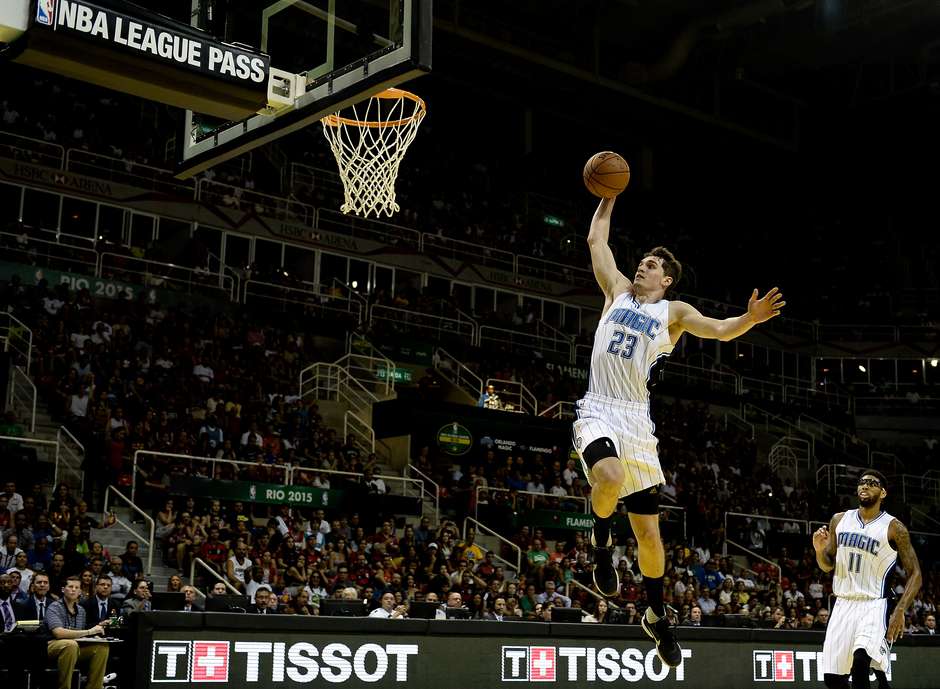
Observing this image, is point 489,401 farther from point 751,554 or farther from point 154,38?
point 154,38

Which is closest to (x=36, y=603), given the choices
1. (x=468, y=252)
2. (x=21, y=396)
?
(x=21, y=396)

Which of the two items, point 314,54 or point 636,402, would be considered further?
point 314,54

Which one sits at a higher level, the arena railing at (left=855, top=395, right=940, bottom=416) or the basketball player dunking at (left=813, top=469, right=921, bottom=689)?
the arena railing at (left=855, top=395, right=940, bottom=416)

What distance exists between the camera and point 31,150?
85.1 ft

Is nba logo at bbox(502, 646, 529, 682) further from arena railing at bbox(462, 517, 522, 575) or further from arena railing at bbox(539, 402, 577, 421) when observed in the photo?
arena railing at bbox(539, 402, 577, 421)

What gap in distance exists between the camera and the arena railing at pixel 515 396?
89.5 feet

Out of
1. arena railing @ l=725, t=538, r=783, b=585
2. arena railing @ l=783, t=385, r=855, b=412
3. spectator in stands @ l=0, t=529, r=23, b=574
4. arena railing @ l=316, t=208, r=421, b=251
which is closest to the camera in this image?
spectator in stands @ l=0, t=529, r=23, b=574

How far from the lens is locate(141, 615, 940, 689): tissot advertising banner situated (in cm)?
1004

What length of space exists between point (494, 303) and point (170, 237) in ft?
33.4

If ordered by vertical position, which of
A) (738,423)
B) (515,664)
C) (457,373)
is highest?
(457,373)

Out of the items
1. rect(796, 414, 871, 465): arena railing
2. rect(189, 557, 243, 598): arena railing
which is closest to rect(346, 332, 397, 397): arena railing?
rect(189, 557, 243, 598): arena railing

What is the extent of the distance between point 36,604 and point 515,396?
17.3m

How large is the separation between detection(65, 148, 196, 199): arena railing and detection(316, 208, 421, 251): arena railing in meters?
3.89

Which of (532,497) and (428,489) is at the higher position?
(428,489)
